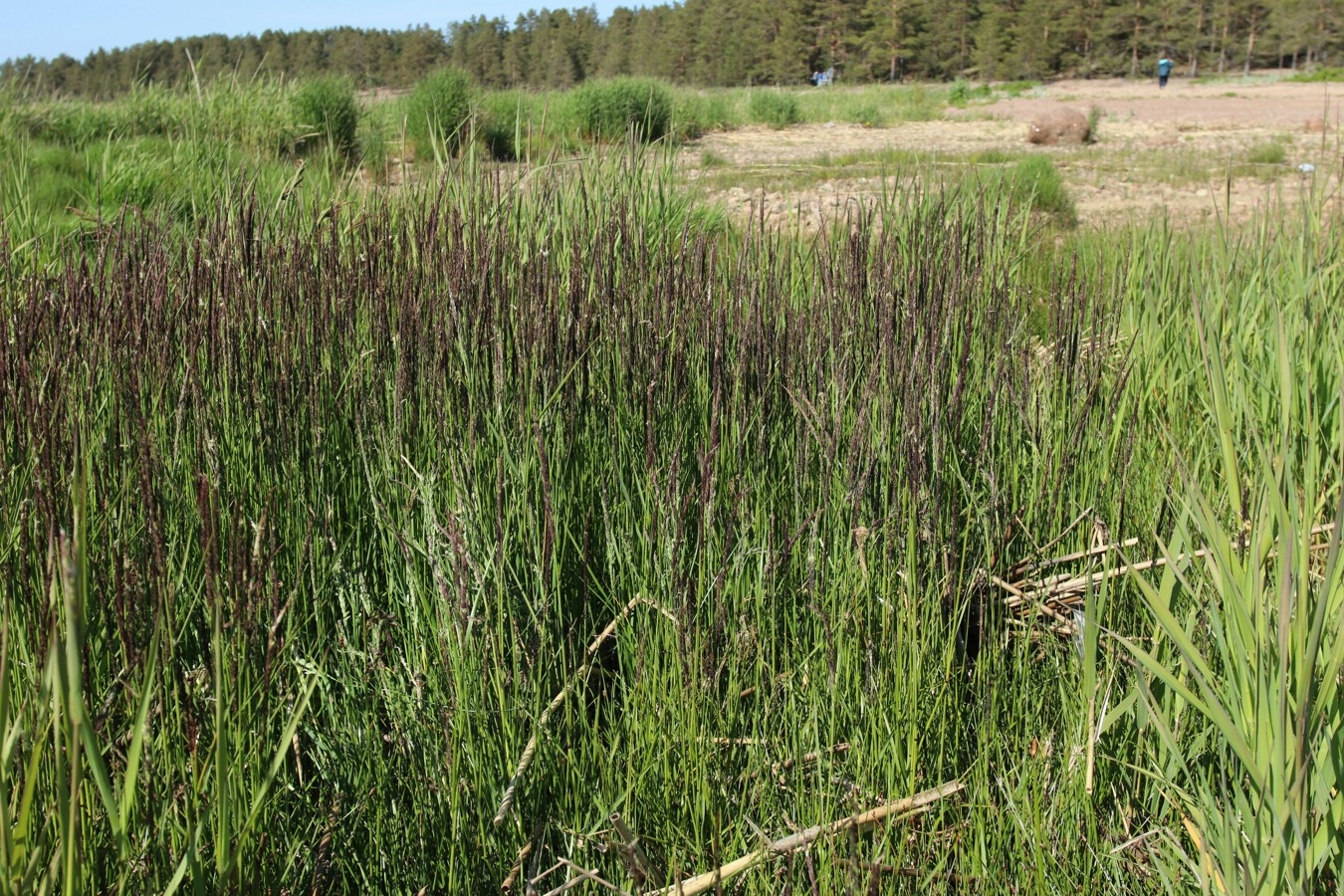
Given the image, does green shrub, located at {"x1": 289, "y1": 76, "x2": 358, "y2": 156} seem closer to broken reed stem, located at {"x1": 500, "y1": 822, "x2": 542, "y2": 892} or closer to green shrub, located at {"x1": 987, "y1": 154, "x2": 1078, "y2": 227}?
green shrub, located at {"x1": 987, "y1": 154, "x2": 1078, "y2": 227}

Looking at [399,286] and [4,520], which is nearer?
[4,520]

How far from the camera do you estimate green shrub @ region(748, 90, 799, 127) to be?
1877cm

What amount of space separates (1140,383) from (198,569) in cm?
187

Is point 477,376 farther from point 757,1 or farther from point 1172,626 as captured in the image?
point 757,1

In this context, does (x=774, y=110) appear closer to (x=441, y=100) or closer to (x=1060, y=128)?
(x=1060, y=128)

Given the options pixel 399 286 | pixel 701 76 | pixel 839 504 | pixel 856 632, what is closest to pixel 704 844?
pixel 856 632

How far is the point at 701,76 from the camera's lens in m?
47.8

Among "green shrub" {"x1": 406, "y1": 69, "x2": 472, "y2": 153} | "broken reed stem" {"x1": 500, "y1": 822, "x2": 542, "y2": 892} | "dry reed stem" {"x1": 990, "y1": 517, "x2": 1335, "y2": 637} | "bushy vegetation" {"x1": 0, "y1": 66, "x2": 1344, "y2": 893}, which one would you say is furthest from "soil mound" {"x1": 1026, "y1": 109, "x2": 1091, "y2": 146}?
"broken reed stem" {"x1": 500, "y1": 822, "x2": 542, "y2": 892}

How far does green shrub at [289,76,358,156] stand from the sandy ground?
3.66 m

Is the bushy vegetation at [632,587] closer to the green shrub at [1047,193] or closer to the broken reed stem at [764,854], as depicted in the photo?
the broken reed stem at [764,854]

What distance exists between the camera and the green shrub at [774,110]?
739 inches

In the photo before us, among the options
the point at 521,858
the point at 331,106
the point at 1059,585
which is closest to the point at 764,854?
the point at 521,858

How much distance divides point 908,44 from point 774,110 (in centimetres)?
3445

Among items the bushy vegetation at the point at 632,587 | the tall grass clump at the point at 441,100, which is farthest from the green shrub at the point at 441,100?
the bushy vegetation at the point at 632,587
